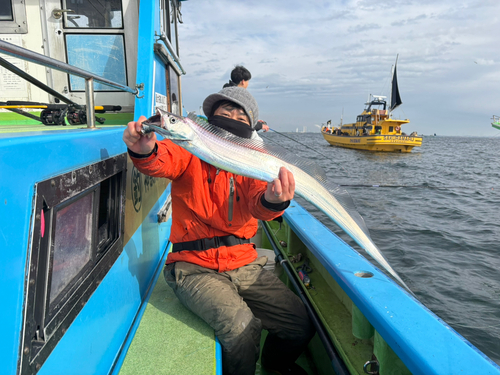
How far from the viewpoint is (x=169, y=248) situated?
3.87m

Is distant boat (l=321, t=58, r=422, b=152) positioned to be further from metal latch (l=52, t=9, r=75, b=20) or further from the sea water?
metal latch (l=52, t=9, r=75, b=20)

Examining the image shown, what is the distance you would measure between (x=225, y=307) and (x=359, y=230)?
3.70ft

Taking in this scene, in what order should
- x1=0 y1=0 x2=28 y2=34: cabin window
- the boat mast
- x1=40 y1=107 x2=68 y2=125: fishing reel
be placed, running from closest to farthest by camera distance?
x1=40 y1=107 x2=68 y2=125: fishing reel
x1=0 y1=0 x2=28 y2=34: cabin window
the boat mast

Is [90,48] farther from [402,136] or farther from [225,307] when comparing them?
[402,136]

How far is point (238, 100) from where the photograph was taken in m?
2.43

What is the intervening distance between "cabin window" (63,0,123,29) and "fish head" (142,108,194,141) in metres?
3.25

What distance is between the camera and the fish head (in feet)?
5.41

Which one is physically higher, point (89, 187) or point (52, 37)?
point (52, 37)

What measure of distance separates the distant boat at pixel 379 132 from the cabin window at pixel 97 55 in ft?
112

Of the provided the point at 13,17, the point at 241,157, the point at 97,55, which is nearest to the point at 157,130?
the point at 241,157

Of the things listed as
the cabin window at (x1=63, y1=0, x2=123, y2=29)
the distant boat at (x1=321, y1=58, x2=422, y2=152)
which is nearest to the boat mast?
the distant boat at (x1=321, y1=58, x2=422, y2=152)

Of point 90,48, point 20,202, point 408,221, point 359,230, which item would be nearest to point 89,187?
point 20,202

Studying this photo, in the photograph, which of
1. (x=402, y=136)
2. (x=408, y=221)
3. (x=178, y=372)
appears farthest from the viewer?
(x=402, y=136)

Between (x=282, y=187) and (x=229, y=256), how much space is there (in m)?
0.79
